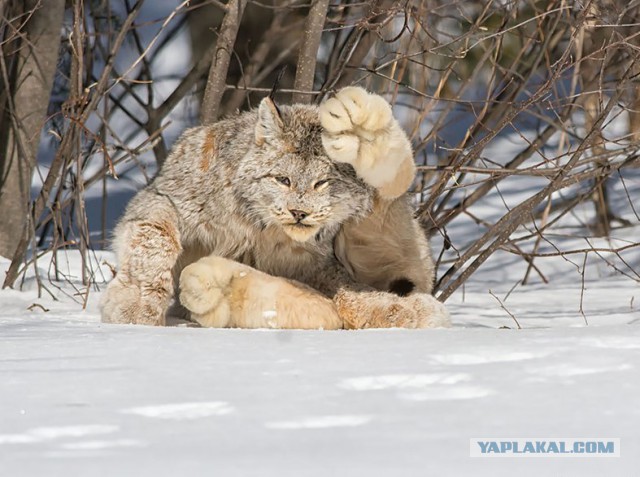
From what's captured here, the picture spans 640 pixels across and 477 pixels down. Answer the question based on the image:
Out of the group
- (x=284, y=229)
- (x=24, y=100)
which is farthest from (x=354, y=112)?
(x=24, y=100)

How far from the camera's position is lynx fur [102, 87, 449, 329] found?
3031 millimetres

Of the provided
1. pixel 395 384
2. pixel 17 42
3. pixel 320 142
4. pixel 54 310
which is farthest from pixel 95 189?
pixel 395 384

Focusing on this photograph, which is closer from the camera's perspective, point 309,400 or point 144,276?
point 309,400

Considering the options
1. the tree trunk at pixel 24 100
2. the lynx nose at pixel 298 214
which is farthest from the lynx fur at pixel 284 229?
the tree trunk at pixel 24 100

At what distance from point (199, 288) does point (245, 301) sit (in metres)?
0.16

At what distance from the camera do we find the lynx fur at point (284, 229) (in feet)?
9.95

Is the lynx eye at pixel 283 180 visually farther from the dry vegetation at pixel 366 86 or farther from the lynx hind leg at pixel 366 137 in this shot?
the dry vegetation at pixel 366 86

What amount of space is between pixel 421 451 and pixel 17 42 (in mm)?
3944

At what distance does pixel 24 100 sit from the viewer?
4898mm

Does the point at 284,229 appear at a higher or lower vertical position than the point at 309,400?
higher

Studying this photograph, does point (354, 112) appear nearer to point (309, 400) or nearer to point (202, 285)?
point (202, 285)

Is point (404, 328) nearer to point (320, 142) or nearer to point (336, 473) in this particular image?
point (320, 142)

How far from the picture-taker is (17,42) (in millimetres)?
5000

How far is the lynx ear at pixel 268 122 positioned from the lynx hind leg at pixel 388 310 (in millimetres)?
559
